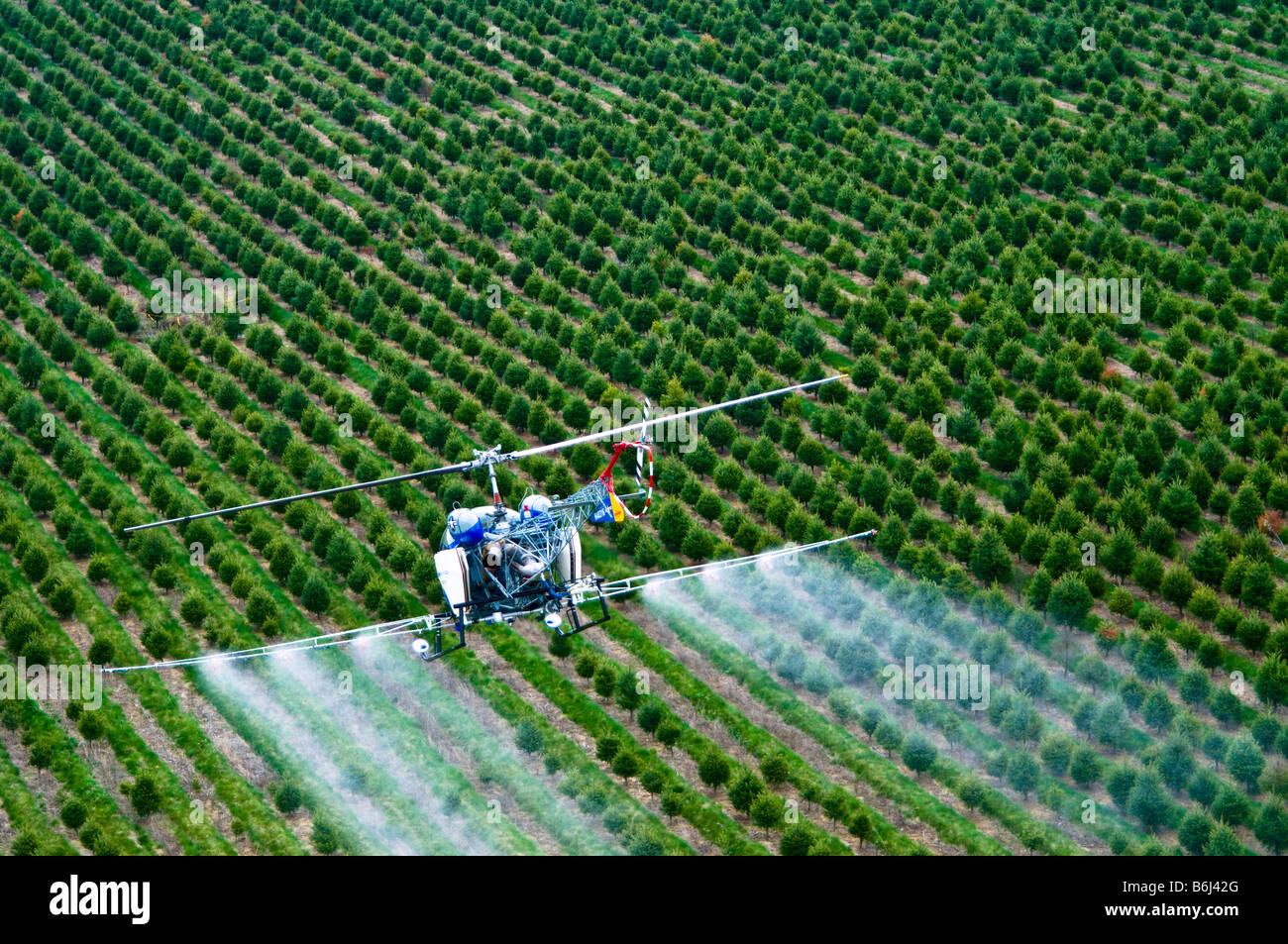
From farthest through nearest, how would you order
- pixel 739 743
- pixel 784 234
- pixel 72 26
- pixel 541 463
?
pixel 72 26
pixel 784 234
pixel 541 463
pixel 739 743

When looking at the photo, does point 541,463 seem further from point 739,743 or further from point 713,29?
point 713,29

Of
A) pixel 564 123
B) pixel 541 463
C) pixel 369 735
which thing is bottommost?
pixel 369 735

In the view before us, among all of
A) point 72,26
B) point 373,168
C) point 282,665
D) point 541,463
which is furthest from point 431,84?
point 282,665

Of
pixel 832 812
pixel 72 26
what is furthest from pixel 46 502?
pixel 72 26

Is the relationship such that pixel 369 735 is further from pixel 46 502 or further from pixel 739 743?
pixel 46 502

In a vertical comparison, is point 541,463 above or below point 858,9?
below

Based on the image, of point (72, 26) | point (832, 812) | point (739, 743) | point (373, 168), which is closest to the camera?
point (832, 812)

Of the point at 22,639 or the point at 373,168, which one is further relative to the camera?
the point at 373,168

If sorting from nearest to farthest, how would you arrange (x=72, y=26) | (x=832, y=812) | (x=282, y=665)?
(x=832, y=812)
(x=282, y=665)
(x=72, y=26)

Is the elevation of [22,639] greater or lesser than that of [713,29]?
lesser
